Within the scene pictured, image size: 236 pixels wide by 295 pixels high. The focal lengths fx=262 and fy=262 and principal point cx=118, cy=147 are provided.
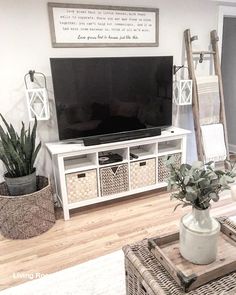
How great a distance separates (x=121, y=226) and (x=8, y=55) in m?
1.75

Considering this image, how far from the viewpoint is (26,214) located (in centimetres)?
A: 209

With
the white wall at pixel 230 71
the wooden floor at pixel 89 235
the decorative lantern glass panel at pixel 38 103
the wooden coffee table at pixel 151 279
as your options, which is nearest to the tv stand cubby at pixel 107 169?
the wooden floor at pixel 89 235

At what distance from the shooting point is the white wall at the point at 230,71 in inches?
148

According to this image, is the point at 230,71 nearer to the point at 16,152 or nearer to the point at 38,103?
the point at 38,103

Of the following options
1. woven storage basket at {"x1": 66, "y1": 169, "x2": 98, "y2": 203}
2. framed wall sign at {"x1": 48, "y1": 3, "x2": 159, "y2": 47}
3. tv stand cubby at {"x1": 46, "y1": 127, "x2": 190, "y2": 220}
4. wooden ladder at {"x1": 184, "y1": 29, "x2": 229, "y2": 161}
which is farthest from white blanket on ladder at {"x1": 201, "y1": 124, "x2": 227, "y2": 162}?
woven storage basket at {"x1": 66, "y1": 169, "x2": 98, "y2": 203}

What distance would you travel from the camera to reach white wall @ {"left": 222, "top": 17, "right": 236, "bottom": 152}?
3.76 metres

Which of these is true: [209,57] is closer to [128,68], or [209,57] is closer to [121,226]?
[128,68]

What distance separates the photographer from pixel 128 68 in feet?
8.15

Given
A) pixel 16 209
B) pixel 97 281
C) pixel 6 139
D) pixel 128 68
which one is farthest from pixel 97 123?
pixel 97 281

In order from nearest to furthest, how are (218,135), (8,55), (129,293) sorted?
(129,293)
(8,55)
(218,135)

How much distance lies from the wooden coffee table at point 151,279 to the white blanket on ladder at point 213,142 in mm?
1732

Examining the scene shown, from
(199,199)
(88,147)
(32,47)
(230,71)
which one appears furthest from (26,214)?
(230,71)

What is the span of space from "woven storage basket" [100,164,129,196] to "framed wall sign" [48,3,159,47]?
1191 mm

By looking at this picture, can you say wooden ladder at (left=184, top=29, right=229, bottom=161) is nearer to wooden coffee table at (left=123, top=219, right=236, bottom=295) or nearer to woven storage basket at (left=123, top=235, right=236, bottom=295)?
wooden coffee table at (left=123, top=219, right=236, bottom=295)
